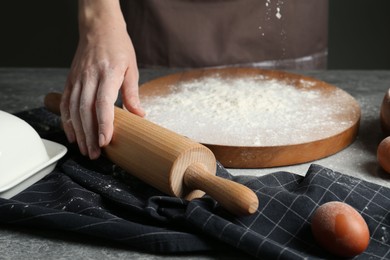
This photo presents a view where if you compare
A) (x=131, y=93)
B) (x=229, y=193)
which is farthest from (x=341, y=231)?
(x=131, y=93)

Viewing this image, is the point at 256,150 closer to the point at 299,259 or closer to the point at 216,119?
the point at 216,119

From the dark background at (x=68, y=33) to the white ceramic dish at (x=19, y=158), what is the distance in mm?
2214

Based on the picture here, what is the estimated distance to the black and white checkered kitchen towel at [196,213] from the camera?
45.5 inches

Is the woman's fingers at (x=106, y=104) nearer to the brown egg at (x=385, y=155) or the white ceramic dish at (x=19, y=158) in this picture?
the white ceramic dish at (x=19, y=158)

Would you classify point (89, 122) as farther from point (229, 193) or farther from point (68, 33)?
point (68, 33)

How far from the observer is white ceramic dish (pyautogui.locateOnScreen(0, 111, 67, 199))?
1311 mm

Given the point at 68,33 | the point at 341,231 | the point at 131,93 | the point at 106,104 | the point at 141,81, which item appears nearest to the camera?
the point at 341,231

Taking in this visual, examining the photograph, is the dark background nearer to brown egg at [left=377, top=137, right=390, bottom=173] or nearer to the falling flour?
the falling flour

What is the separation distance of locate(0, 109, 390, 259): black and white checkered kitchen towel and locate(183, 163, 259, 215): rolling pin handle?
0.09ft

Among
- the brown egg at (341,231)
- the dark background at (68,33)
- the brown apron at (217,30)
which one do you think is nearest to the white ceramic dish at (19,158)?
the brown egg at (341,231)

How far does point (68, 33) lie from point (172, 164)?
2433mm

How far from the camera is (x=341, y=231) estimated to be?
110 cm

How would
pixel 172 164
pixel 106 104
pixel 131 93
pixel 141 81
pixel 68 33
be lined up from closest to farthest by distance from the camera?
pixel 172 164 < pixel 106 104 < pixel 131 93 < pixel 141 81 < pixel 68 33

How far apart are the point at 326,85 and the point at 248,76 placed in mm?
237
